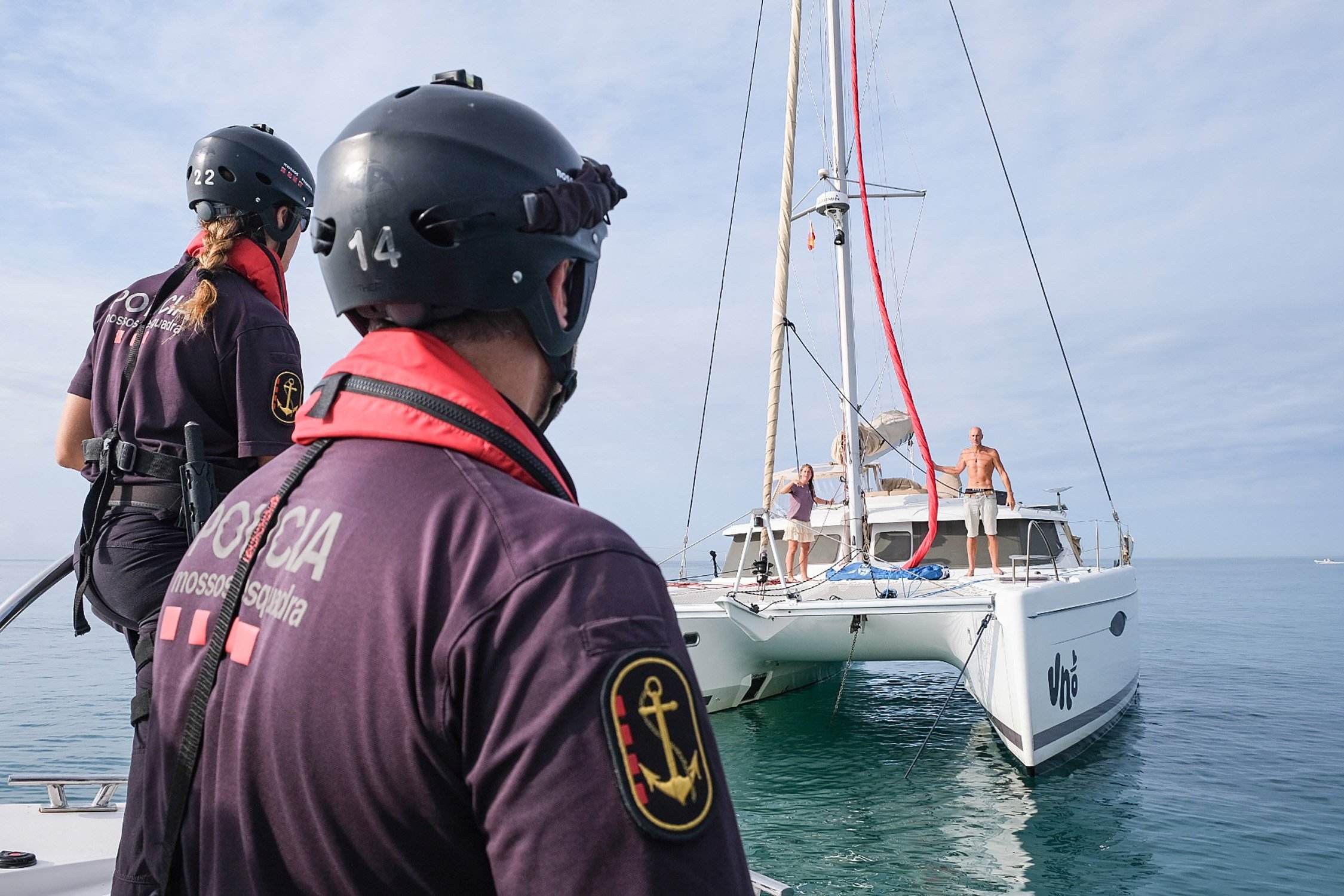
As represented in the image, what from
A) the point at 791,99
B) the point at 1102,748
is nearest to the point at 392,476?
the point at 1102,748

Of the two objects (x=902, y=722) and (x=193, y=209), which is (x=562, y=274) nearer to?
(x=193, y=209)

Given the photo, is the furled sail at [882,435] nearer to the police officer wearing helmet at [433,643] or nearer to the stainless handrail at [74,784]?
the stainless handrail at [74,784]

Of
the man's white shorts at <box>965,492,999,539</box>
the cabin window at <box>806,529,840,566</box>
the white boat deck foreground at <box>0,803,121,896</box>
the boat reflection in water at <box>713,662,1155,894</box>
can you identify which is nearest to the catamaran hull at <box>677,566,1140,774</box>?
the boat reflection in water at <box>713,662,1155,894</box>

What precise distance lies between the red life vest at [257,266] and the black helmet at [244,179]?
0.30 feet

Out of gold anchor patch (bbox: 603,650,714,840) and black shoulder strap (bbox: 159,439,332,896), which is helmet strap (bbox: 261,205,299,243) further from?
gold anchor patch (bbox: 603,650,714,840)

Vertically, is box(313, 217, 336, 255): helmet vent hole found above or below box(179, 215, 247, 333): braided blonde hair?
below

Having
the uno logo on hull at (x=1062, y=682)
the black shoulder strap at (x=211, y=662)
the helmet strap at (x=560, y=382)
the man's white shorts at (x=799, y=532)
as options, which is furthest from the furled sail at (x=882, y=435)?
the black shoulder strap at (x=211, y=662)

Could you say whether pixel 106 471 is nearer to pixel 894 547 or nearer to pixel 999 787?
pixel 999 787

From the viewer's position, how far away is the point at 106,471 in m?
2.40

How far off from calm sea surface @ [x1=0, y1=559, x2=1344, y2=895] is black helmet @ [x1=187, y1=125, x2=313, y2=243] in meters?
5.18

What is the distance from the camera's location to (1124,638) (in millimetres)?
11281

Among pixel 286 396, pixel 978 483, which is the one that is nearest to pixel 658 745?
pixel 286 396

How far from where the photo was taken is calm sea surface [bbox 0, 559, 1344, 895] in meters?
6.48

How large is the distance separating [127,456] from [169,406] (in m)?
0.16
